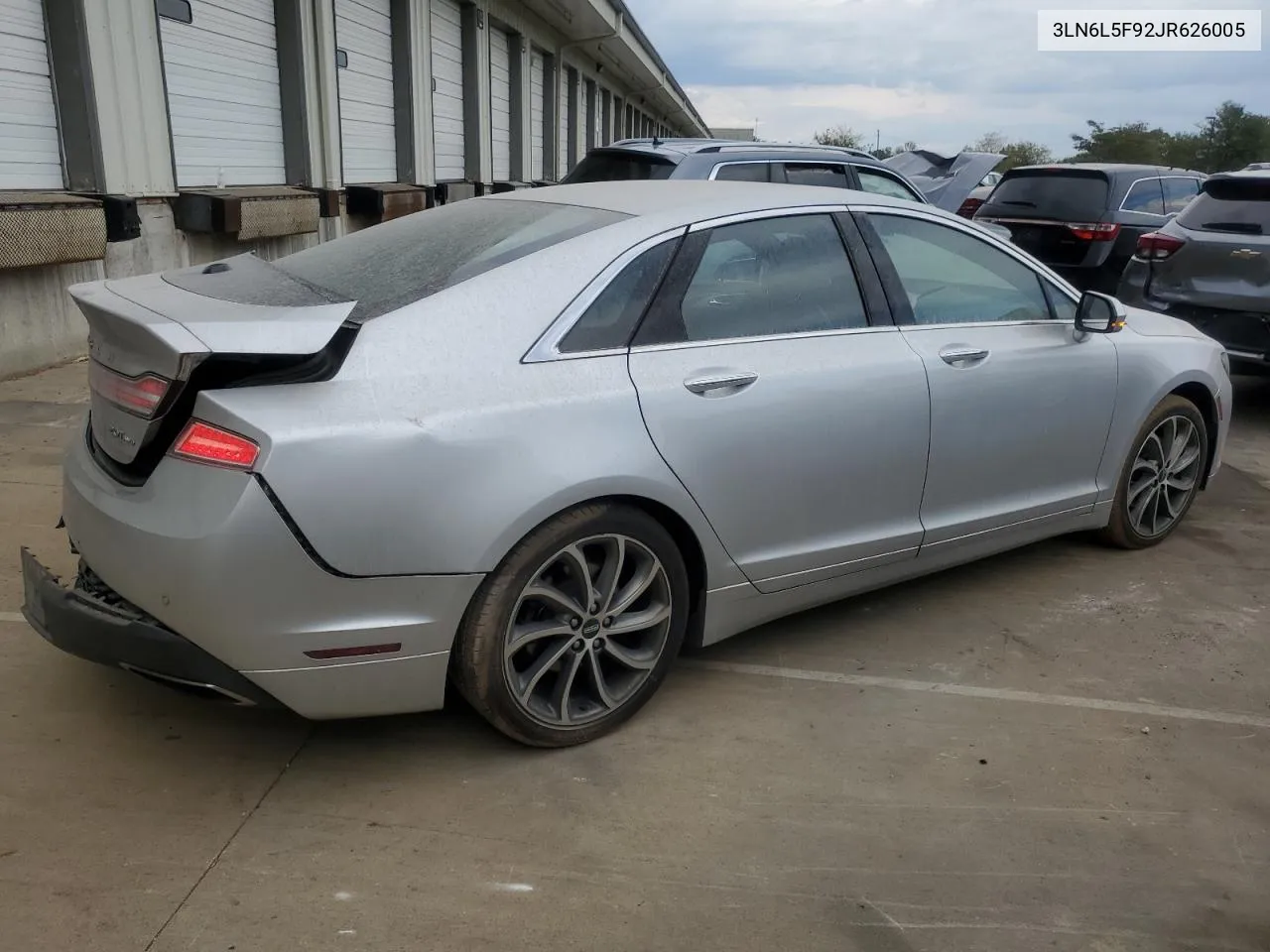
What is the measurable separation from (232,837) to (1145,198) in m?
10.8

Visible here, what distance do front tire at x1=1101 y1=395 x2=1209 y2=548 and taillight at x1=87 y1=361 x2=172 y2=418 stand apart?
12.1 ft

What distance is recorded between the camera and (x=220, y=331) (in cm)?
235

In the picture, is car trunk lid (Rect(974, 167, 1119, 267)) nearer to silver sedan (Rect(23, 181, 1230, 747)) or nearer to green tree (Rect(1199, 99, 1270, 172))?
silver sedan (Rect(23, 181, 1230, 747))

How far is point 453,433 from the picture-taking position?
8.09ft

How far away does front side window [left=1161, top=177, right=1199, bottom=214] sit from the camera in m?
10.8

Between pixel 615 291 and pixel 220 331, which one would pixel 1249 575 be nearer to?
pixel 615 291

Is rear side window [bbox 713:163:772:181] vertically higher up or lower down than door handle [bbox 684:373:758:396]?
higher up

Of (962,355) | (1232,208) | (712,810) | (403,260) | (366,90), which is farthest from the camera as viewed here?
(366,90)

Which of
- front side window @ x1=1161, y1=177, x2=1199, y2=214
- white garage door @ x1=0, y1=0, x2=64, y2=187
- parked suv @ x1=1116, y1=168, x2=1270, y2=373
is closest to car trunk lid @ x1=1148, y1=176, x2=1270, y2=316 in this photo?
parked suv @ x1=1116, y1=168, x2=1270, y2=373

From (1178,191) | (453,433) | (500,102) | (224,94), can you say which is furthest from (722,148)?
(500,102)

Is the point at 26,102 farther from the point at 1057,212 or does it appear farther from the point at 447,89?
the point at 1057,212

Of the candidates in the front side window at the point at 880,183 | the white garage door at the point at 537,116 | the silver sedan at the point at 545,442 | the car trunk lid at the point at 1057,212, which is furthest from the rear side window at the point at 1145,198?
the white garage door at the point at 537,116

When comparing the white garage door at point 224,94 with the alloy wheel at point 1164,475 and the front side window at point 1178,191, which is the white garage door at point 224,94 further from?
the front side window at point 1178,191

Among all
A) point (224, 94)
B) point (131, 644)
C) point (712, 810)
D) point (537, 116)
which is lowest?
point (712, 810)
